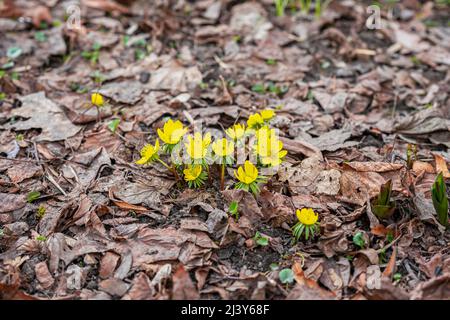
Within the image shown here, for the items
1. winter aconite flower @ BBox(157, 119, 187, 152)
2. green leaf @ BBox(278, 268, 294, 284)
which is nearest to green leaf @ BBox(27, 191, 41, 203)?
winter aconite flower @ BBox(157, 119, 187, 152)

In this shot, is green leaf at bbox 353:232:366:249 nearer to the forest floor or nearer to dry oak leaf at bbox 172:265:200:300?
the forest floor

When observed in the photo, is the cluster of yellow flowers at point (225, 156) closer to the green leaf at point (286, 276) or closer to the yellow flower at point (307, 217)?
the yellow flower at point (307, 217)

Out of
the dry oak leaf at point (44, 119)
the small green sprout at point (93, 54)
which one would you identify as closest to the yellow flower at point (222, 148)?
the dry oak leaf at point (44, 119)

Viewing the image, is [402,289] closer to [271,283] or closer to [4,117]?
[271,283]

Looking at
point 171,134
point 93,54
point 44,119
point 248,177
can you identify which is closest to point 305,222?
point 248,177

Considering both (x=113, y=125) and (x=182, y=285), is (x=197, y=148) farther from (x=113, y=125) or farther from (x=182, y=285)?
(x=113, y=125)

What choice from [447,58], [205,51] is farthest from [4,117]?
[447,58]

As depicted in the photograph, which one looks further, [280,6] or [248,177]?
[280,6]
